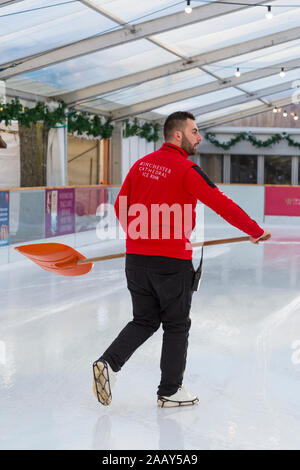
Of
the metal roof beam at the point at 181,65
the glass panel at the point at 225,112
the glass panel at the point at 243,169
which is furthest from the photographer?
the glass panel at the point at 243,169

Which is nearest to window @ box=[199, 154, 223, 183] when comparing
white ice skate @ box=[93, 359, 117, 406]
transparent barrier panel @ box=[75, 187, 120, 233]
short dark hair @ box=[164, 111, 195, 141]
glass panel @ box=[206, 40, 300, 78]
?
glass panel @ box=[206, 40, 300, 78]

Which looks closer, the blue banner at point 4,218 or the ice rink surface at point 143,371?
the ice rink surface at point 143,371

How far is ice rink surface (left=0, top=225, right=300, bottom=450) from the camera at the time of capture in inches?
97.7

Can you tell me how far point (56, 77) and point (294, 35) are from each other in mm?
4324

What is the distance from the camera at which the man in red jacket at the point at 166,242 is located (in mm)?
2662

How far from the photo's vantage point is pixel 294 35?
10766 millimetres

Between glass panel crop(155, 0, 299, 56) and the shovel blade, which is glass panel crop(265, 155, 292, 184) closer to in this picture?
glass panel crop(155, 0, 299, 56)

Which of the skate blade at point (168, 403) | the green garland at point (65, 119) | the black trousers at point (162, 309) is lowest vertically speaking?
the skate blade at point (168, 403)


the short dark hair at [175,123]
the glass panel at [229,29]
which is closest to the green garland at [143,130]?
the glass panel at [229,29]

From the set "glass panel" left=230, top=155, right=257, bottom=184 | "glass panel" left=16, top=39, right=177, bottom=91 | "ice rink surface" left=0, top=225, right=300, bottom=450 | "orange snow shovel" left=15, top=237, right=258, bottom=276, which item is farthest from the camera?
"glass panel" left=230, top=155, right=257, bottom=184

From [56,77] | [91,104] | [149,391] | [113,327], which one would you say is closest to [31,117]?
[56,77]

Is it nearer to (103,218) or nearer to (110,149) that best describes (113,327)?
(103,218)

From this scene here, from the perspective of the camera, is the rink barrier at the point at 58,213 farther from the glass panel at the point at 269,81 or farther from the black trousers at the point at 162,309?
the black trousers at the point at 162,309

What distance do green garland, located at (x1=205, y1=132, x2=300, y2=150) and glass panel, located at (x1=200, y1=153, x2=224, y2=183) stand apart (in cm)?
87
